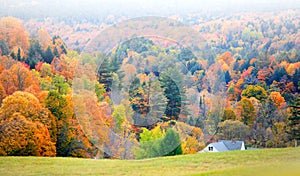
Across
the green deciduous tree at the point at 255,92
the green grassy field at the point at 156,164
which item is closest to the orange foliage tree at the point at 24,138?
the green grassy field at the point at 156,164

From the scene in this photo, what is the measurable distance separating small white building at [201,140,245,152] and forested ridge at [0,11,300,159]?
12.3 inches

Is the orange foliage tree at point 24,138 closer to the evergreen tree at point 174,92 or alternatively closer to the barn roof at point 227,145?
the barn roof at point 227,145

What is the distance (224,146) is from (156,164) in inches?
298

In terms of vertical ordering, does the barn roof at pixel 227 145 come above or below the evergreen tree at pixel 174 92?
below

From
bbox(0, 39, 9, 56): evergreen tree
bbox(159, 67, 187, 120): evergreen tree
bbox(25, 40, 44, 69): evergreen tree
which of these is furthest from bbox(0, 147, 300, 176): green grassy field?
bbox(0, 39, 9, 56): evergreen tree

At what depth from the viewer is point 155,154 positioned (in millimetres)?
10484

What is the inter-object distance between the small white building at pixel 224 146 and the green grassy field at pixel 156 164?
16.7ft

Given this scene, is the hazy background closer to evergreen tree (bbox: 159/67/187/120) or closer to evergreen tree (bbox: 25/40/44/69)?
evergreen tree (bbox: 25/40/44/69)

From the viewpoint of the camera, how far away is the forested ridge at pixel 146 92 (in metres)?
9.87

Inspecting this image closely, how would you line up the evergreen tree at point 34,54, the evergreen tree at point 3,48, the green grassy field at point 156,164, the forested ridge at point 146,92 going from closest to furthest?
1. the green grassy field at point 156,164
2. the forested ridge at point 146,92
3. the evergreen tree at point 34,54
4. the evergreen tree at point 3,48

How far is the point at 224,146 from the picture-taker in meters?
17.3

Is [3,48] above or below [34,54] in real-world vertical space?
above

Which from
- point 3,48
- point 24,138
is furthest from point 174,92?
point 3,48

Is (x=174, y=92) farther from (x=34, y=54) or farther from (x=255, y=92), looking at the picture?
(x=34, y=54)
